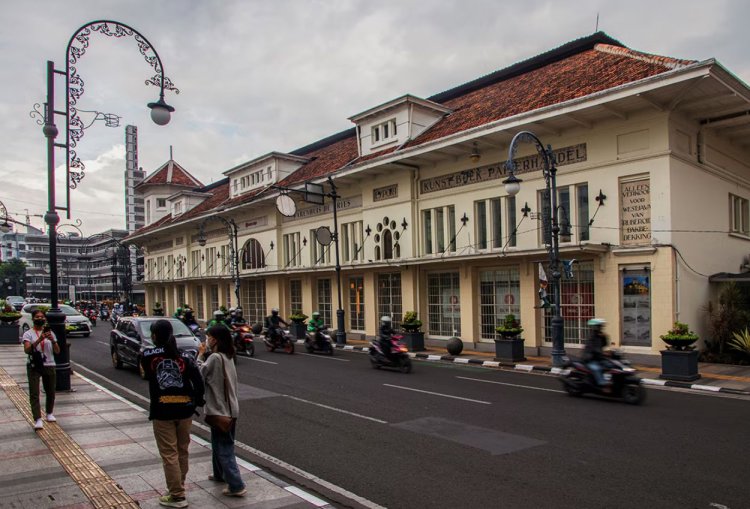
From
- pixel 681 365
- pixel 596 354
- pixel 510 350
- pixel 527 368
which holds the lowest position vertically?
pixel 527 368

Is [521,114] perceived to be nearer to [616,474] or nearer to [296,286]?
[616,474]

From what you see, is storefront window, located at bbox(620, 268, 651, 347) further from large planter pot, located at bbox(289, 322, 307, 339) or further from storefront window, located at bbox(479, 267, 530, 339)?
large planter pot, located at bbox(289, 322, 307, 339)

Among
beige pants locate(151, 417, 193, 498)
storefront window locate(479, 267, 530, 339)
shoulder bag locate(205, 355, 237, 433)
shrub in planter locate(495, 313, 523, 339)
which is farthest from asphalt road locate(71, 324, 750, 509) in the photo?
storefront window locate(479, 267, 530, 339)

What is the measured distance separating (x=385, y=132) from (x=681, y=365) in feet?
53.4

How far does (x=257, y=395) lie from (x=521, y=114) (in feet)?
38.7

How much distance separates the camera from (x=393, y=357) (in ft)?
51.1

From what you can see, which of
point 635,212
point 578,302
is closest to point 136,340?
point 578,302

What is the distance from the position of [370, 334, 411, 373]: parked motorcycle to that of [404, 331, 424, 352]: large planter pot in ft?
14.4

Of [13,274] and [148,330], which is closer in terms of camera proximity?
[148,330]

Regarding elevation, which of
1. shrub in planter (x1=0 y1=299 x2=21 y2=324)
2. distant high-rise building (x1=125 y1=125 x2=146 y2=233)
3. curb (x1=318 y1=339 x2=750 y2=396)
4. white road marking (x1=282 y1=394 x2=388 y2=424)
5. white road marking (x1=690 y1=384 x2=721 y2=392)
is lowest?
curb (x1=318 y1=339 x2=750 y2=396)

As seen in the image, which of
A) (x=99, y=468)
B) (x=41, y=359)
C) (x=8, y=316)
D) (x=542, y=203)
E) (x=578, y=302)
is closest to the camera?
(x=99, y=468)

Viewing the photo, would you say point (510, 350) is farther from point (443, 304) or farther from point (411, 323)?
point (443, 304)

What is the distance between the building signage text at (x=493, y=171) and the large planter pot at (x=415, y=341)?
5.92 metres

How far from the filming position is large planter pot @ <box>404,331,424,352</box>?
20281 millimetres
